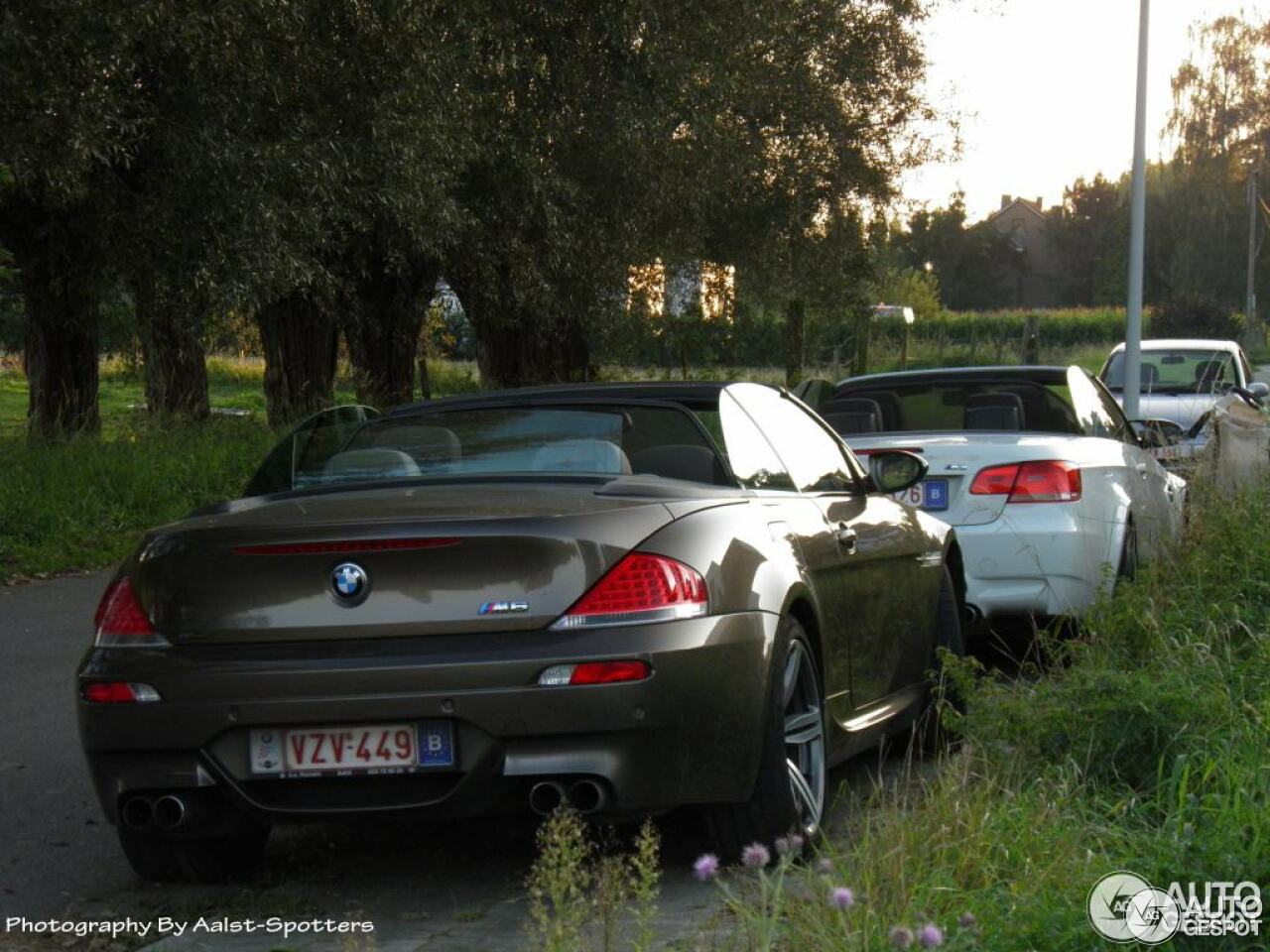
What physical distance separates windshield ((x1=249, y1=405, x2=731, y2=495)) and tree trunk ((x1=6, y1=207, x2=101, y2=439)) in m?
12.4

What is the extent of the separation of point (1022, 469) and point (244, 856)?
4978 mm

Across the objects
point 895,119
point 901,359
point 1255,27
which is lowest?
point 901,359

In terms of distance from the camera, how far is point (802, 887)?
165 inches

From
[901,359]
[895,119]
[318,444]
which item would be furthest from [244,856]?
[901,359]

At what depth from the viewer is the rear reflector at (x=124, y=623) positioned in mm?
5090

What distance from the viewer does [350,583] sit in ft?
16.0

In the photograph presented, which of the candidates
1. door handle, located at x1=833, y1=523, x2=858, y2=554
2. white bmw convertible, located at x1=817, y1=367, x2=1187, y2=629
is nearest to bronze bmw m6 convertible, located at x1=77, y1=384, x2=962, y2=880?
door handle, located at x1=833, y1=523, x2=858, y2=554

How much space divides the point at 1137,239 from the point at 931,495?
16.4 metres

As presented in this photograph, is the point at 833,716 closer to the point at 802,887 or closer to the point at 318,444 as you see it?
the point at 802,887

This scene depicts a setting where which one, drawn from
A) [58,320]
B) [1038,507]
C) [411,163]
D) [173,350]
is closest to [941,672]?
[1038,507]

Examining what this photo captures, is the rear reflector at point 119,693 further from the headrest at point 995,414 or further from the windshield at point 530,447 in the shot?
the headrest at point 995,414

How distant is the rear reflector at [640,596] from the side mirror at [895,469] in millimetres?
2523

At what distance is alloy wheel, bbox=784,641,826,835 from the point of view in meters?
5.38

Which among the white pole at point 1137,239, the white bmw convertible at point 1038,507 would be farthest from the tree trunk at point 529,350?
the white bmw convertible at point 1038,507
